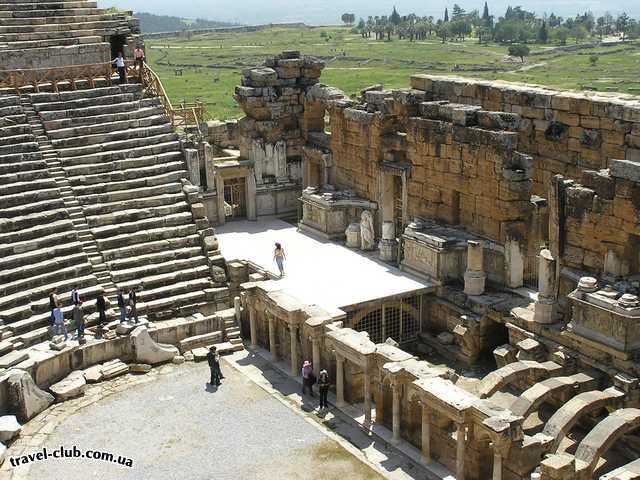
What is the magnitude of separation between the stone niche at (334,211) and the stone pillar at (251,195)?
273cm

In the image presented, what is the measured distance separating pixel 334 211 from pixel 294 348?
25.3ft

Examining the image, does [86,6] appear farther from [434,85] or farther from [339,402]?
[339,402]

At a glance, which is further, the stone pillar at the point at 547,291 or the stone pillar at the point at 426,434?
the stone pillar at the point at 547,291

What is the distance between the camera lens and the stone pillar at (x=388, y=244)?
2570 centimetres

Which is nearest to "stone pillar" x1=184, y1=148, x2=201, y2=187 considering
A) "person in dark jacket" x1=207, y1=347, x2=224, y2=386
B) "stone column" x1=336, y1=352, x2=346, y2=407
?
"person in dark jacket" x1=207, y1=347, x2=224, y2=386

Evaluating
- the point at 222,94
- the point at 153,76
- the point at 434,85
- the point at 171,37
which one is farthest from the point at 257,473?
the point at 171,37

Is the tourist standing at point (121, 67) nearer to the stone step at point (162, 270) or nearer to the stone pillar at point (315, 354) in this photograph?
the stone step at point (162, 270)

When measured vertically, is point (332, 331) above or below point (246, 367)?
above

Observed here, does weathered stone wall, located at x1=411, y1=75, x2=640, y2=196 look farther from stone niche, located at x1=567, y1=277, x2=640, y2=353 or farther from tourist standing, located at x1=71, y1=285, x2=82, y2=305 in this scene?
tourist standing, located at x1=71, y1=285, x2=82, y2=305

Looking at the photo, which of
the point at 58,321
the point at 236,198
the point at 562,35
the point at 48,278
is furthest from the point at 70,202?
the point at 562,35

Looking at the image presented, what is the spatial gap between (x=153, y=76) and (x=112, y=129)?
9.75 feet

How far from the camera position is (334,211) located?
28.2 meters

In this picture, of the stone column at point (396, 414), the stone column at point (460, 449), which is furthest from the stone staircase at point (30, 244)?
the stone column at point (460, 449)

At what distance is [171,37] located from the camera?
168625 mm
